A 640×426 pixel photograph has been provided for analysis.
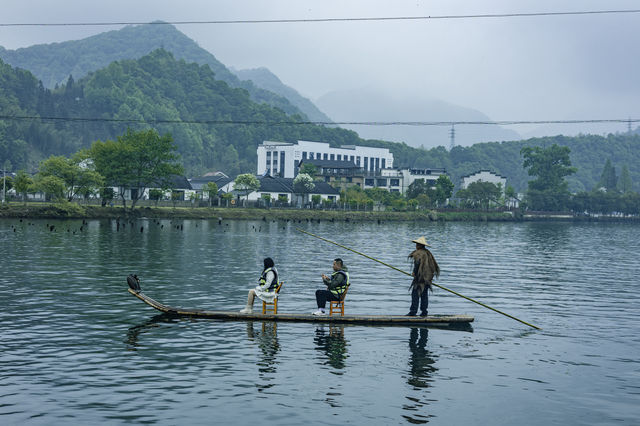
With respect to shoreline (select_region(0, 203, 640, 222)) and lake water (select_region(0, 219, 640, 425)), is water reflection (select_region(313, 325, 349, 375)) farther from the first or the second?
shoreline (select_region(0, 203, 640, 222))

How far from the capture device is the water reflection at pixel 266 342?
18.2 meters

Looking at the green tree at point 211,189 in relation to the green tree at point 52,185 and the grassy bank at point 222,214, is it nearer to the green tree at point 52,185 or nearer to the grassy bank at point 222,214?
the grassy bank at point 222,214

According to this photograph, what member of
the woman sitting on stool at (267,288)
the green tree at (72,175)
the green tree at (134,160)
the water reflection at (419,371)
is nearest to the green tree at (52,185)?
the green tree at (72,175)

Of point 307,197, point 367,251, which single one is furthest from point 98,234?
point 307,197

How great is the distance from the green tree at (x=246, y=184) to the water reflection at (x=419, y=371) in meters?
142

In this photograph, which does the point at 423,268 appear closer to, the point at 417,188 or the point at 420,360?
the point at 420,360

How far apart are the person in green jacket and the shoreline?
92116 millimetres

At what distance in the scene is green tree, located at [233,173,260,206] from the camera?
163125mm

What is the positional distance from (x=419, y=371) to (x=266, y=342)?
5.50m

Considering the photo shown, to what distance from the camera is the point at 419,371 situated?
1806cm

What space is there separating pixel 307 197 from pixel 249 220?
4344 centimetres

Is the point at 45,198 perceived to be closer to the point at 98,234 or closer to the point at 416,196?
the point at 98,234

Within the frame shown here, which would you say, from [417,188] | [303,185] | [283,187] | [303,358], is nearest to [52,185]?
[283,187]

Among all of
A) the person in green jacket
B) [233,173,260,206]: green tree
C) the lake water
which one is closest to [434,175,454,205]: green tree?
[233,173,260,206]: green tree
